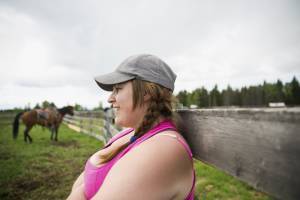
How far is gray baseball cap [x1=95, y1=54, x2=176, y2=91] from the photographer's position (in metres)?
1.39

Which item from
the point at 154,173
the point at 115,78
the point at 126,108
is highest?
the point at 115,78

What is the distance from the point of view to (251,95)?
81.2 metres

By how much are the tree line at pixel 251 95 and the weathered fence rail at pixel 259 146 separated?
76409 millimetres

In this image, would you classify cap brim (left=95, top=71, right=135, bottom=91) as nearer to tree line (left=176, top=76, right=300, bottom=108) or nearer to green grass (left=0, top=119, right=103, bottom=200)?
green grass (left=0, top=119, right=103, bottom=200)

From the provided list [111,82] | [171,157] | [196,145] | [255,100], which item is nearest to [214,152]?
[196,145]

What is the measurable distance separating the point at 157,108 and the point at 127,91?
0.23m

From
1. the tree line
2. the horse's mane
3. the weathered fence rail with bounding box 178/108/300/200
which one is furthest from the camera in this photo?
the tree line

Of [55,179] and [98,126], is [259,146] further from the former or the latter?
[98,126]

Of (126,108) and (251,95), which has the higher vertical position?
(251,95)

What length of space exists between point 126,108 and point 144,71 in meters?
0.28

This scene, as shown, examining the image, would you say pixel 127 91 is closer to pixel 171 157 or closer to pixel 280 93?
pixel 171 157

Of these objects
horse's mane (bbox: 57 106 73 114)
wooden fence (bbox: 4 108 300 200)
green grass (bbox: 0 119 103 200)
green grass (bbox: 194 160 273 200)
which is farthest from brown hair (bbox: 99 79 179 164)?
horse's mane (bbox: 57 106 73 114)

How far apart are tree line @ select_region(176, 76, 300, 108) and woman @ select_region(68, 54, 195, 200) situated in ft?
250

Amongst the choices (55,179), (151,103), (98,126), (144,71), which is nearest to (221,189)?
(151,103)
